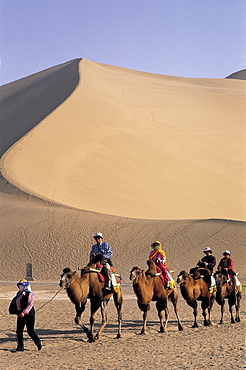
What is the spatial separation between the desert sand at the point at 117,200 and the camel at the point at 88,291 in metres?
0.49

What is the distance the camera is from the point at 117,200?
35.7 meters

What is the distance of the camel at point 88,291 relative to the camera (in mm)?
11578

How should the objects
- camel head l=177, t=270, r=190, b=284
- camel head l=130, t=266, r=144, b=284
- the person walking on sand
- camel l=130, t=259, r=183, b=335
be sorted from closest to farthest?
the person walking on sand, camel head l=130, t=266, r=144, b=284, camel l=130, t=259, r=183, b=335, camel head l=177, t=270, r=190, b=284

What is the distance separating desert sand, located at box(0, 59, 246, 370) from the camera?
1163 cm

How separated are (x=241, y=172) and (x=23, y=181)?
63.7ft

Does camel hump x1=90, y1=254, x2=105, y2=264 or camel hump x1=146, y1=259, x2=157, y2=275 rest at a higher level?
camel hump x1=90, y1=254, x2=105, y2=264

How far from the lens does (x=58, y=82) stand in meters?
65.3

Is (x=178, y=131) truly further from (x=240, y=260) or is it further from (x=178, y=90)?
(x=240, y=260)

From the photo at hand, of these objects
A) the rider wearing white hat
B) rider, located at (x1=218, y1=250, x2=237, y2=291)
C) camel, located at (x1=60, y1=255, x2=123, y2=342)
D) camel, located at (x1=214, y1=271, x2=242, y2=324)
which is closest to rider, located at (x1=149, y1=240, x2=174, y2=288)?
camel, located at (x1=60, y1=255, x2=123, y2=342)

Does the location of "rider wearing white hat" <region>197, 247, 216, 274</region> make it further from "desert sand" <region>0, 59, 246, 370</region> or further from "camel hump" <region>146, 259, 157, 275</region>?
"camel hump" <region>146, 259, 157, 275</region>

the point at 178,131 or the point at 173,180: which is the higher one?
the point at 178,131

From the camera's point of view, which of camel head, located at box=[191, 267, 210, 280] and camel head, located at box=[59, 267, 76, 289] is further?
camel head, located at box=[191, 267, 210, 280]

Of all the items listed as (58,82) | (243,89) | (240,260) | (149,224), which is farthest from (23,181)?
(243,89)

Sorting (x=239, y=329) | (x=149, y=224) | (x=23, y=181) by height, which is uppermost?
(x=23, y=181)
